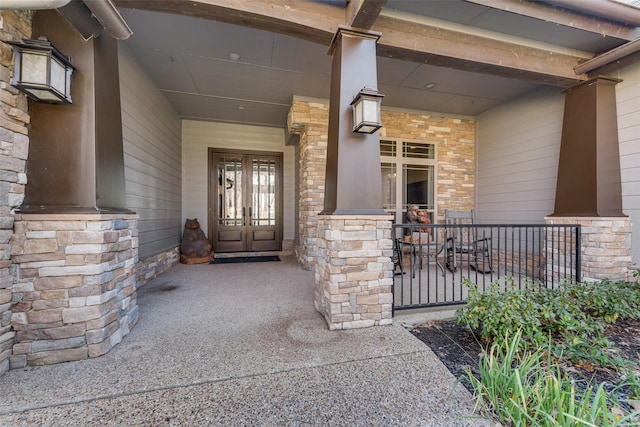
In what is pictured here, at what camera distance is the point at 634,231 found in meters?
3.10

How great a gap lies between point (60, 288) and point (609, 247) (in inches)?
217

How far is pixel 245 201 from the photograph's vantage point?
586 centimetres

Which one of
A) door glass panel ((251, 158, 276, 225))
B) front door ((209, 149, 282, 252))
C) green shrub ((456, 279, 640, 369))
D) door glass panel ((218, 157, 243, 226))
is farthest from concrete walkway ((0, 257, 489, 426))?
door glass panel ((251, 158, 276, 225))

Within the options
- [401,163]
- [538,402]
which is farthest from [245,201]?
[538,402]

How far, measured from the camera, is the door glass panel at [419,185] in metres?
5.32

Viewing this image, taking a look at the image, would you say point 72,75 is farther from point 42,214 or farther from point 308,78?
point 308,78

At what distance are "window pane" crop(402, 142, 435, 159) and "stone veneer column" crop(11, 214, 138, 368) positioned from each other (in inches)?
197

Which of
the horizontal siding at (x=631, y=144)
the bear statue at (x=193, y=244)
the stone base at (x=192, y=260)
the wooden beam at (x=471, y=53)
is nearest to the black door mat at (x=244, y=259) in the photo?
the stone base at (x=192, y=260)

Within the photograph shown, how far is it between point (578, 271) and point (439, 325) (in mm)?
2400

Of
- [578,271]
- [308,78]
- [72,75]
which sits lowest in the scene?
[578,271]

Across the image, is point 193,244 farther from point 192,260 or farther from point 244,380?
point 244,380

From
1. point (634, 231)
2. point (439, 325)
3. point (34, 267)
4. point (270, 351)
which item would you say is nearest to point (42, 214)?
point (34, 267)

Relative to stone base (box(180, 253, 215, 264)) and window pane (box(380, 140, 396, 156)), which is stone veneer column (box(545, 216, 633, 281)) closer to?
window pane (box(380, 140, 396, 156))

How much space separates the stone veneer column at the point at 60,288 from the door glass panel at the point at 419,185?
4.87 metres
